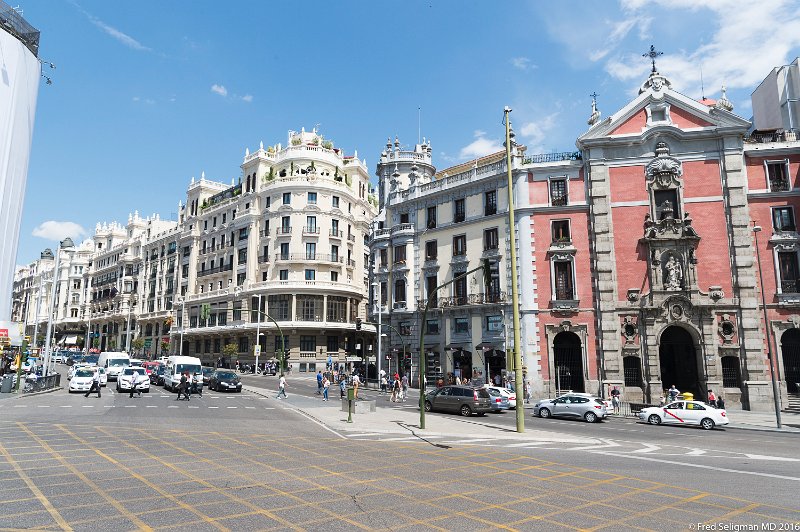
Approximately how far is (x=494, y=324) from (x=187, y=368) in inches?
896

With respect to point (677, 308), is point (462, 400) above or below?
below

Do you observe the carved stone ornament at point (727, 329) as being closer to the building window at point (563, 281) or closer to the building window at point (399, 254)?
the building window at point (563, 281)

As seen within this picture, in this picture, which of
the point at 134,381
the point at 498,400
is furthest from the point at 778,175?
the point at 134,381

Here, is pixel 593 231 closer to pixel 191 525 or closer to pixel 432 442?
pixel 432 442

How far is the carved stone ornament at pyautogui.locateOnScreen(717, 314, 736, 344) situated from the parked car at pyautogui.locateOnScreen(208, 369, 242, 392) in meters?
32.7

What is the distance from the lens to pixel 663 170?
35.0m

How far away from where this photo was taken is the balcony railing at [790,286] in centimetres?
3222

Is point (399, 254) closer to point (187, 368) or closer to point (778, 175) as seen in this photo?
point (187, 368)

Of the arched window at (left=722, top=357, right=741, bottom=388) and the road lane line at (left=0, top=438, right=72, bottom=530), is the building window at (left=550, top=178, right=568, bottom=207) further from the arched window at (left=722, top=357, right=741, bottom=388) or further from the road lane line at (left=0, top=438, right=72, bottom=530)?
the road lane line at (left=0, top=438, right=72, bottom=530)

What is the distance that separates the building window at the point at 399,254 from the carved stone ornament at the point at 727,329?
23.5 metres

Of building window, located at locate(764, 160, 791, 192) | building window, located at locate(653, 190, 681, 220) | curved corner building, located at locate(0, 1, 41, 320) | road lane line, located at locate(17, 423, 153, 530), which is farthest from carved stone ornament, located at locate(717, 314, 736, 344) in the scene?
curved corner building, located at locate(0, 1, 41, 320)

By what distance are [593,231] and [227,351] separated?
45893 millimetres

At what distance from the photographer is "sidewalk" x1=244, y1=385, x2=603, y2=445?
1803 cm

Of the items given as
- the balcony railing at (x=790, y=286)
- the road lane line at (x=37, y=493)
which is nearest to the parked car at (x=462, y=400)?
the road lane line at (x=37, y=493)
